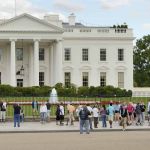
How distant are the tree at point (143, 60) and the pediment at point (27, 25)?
27940 millimetres

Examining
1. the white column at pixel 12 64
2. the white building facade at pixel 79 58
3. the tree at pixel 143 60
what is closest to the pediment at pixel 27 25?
the white column at pixel 12 64

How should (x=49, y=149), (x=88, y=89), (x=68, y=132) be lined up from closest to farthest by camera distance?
(x=49, y=149)
(x=68, y=132)
(x=88, y=89)

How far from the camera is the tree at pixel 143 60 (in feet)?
340

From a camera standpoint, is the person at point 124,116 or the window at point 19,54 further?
the window at point 19,54

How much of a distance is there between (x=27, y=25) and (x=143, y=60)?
30584 mm

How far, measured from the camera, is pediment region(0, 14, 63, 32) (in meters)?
78.2

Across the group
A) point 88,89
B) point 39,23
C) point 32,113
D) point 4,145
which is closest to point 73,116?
point 32,113

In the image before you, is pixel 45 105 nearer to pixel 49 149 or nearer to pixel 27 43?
pixel 49 149

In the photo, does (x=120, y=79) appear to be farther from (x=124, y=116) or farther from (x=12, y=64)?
(x=124, y=116)

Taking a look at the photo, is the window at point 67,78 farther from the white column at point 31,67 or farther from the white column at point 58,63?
the white column at point 31,67

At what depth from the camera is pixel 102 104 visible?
4234cm

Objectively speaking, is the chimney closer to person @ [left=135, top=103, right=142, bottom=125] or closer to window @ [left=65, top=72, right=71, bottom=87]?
window @ [left=65, top=72, right=71, bottom=87]

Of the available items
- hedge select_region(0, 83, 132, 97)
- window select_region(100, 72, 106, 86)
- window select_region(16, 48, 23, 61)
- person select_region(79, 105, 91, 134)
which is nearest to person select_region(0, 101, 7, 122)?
person select_region(79, 105, 91, 134)

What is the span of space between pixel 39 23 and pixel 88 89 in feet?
35.8
